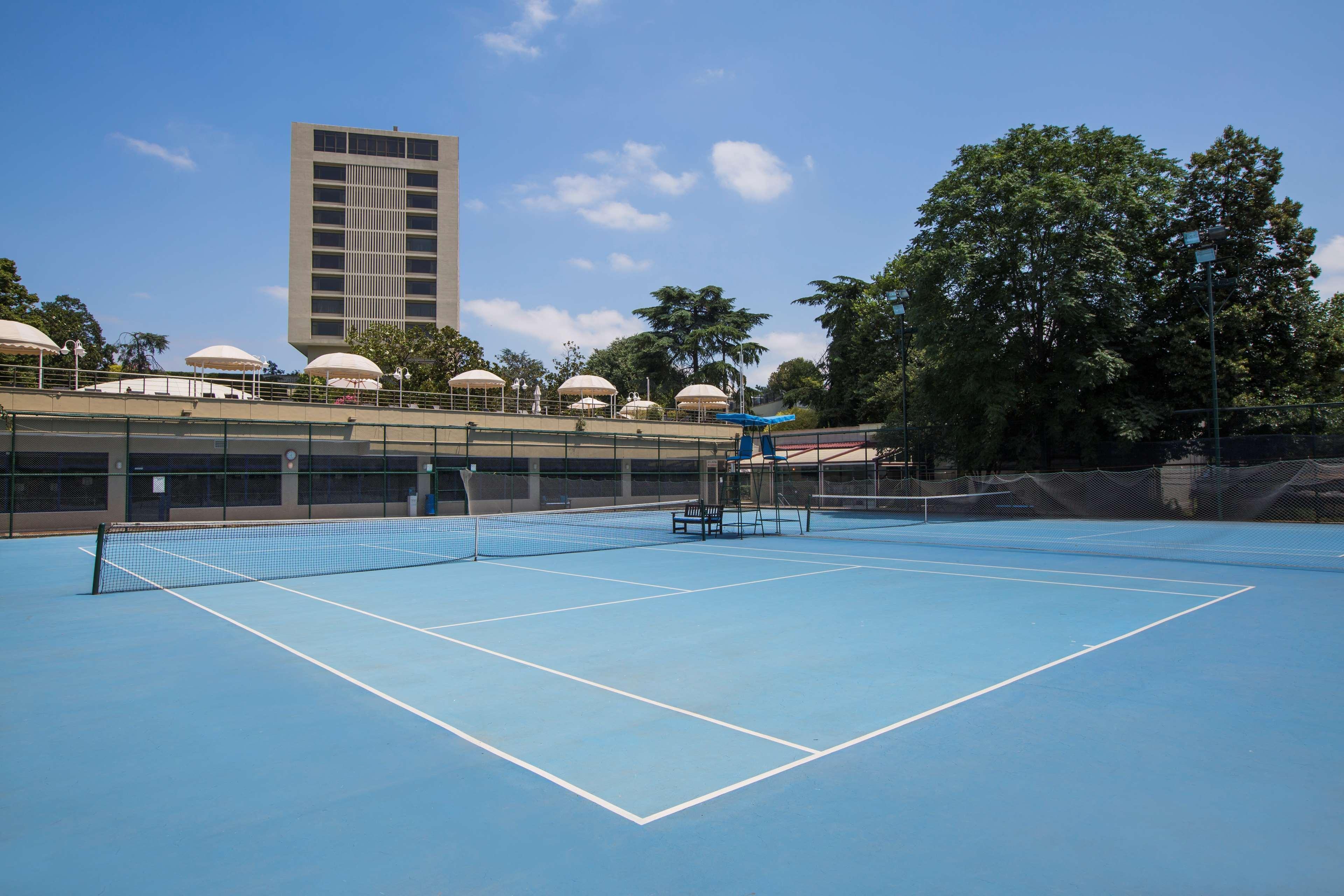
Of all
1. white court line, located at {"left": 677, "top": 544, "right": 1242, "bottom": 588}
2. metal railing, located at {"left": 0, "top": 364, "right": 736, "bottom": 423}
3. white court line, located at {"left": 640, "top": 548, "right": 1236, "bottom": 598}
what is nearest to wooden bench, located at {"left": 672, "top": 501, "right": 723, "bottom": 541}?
white court line, located at {"left": 677, "top": 544, "right": 1242, "bottom": 588}

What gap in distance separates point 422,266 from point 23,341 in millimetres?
50711

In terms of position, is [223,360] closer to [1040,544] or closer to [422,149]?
[1040,544]

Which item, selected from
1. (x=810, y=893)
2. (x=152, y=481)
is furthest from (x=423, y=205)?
(x=810, y=893)

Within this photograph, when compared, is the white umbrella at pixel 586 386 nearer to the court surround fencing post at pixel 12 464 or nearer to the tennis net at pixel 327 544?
the tennis net at pixel 327 544

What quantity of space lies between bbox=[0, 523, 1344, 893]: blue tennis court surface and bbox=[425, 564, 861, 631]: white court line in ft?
0.42

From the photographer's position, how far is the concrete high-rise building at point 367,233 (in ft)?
231

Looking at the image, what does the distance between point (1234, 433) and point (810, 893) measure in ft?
101

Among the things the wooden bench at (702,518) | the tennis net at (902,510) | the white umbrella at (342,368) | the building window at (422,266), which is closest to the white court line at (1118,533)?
the tennis net at (902,510)

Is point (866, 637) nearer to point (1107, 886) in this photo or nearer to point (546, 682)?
point (546, 682)

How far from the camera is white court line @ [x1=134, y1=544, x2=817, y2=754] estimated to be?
5.26 meters

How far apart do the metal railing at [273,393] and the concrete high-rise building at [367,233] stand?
2444 centimetres

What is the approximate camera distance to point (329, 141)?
72.0 m

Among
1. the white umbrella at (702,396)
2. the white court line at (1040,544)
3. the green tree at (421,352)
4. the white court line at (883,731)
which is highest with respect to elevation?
the green tree at (421,352)

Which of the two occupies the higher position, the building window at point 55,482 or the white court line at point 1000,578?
the building window at point 55,482
